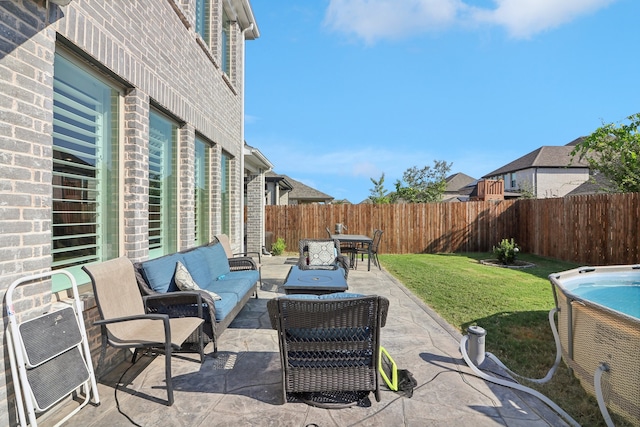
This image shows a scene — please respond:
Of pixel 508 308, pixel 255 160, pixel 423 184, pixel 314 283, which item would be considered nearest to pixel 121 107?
pixel 314 283

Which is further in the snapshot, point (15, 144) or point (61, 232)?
point (61, 232)

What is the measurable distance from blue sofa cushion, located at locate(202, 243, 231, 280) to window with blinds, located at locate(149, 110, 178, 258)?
0.55 m

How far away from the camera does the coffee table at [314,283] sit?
4.64m

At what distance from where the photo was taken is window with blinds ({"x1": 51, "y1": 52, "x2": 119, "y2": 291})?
2965 mm

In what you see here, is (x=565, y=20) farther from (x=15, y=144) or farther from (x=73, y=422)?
(x=73, y=422)

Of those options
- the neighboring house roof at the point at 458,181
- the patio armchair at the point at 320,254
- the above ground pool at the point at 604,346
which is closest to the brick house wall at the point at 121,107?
the patio armchair at the point at 320,254

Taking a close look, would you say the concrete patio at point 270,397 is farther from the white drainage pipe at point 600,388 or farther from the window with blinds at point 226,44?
the window with blinds at point 226,44

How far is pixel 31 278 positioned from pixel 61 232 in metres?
0.86

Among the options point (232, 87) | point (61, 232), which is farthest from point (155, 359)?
point (232, 87)

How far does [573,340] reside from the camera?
10.7 ft

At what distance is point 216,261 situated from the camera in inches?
214

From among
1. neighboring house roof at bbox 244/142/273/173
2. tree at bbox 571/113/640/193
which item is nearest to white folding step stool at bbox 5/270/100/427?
neighboring house roof at bbox 244/142/273/173

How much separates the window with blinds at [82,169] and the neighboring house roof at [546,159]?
38.2 metres

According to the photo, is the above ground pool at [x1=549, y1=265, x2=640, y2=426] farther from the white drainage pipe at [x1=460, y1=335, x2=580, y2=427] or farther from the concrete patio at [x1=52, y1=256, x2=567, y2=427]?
the concrete patio at [x1=52, y1=256, x2=567, y2=427]
